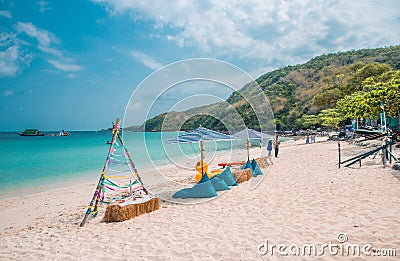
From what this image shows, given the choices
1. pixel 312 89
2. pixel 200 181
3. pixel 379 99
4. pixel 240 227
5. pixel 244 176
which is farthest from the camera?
pixel 312 89

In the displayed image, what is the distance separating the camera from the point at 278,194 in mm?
7086

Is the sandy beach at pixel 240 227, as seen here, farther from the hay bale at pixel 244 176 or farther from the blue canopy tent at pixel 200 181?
the hay bale at pixel 244 176

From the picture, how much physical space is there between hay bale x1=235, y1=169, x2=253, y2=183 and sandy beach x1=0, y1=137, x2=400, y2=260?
0.95 metres

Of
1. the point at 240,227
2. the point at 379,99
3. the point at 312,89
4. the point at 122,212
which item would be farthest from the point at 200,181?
the point at 312,89

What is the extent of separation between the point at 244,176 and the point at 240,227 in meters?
4.44

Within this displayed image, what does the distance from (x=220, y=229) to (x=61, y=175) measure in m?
15.1

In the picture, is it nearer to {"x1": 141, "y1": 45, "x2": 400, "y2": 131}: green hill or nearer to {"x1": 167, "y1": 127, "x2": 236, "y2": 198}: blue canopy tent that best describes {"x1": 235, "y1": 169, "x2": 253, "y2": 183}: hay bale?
{"x1": 167, "y1": 127, "x2": 236, "y2": 198}: blue canopy tent

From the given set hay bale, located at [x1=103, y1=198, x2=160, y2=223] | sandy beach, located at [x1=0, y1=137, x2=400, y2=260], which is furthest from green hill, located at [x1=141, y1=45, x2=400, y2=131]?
hay bale, located at [x1=103, y1=198, x2=160, y2=223]

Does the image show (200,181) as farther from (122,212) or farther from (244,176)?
(122,212)

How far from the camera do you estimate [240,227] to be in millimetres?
4801

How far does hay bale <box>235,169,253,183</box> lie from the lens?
8953 mm

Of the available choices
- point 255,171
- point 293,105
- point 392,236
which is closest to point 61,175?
point 255,171

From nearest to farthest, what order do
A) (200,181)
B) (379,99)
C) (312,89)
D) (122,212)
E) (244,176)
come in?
(122,212) < (200,181) < (244,176) < (379,99) < (312,89)

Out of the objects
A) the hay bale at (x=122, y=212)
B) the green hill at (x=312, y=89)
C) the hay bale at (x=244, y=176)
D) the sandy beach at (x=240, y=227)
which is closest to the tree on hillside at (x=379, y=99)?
the sandy beach at (x=240, y=227)
